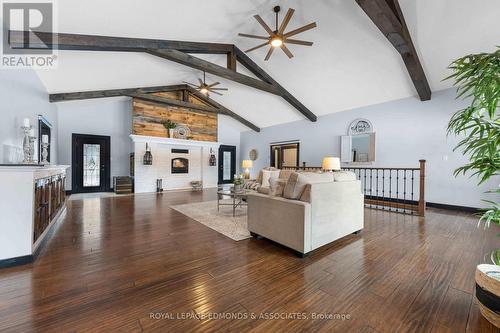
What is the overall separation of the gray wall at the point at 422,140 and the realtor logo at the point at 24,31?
23.1 ft

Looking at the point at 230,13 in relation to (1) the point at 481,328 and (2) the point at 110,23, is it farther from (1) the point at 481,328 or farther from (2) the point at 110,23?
(1) the point at 481,328

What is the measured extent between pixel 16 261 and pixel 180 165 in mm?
6448

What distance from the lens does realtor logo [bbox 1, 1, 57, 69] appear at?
2.93 m

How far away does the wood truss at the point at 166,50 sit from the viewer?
353cm

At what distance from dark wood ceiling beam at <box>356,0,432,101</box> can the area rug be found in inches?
148

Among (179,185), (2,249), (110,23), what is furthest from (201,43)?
(179,185)

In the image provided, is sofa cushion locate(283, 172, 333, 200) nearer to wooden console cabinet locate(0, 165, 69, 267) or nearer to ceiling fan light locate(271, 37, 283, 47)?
ceiling fan light locate(271, 37, 283, 47)

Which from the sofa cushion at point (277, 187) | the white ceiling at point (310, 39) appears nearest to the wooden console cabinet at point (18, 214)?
the white ceiling at point (310, 39)

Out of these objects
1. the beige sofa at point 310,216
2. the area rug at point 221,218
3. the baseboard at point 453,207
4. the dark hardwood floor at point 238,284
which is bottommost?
the dark hardwood floor at point 238,284

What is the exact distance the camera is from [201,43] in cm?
493

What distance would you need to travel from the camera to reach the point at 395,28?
133 inches

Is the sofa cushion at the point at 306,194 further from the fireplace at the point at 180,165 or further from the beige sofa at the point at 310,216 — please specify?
the fireplace at the point at 180,165

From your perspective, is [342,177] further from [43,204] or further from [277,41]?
[43,204]

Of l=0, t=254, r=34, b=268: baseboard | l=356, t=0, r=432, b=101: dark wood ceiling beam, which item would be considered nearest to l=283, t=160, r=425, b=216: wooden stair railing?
l=356, t=0, r=432, b=101: dark wood ceiling beam
